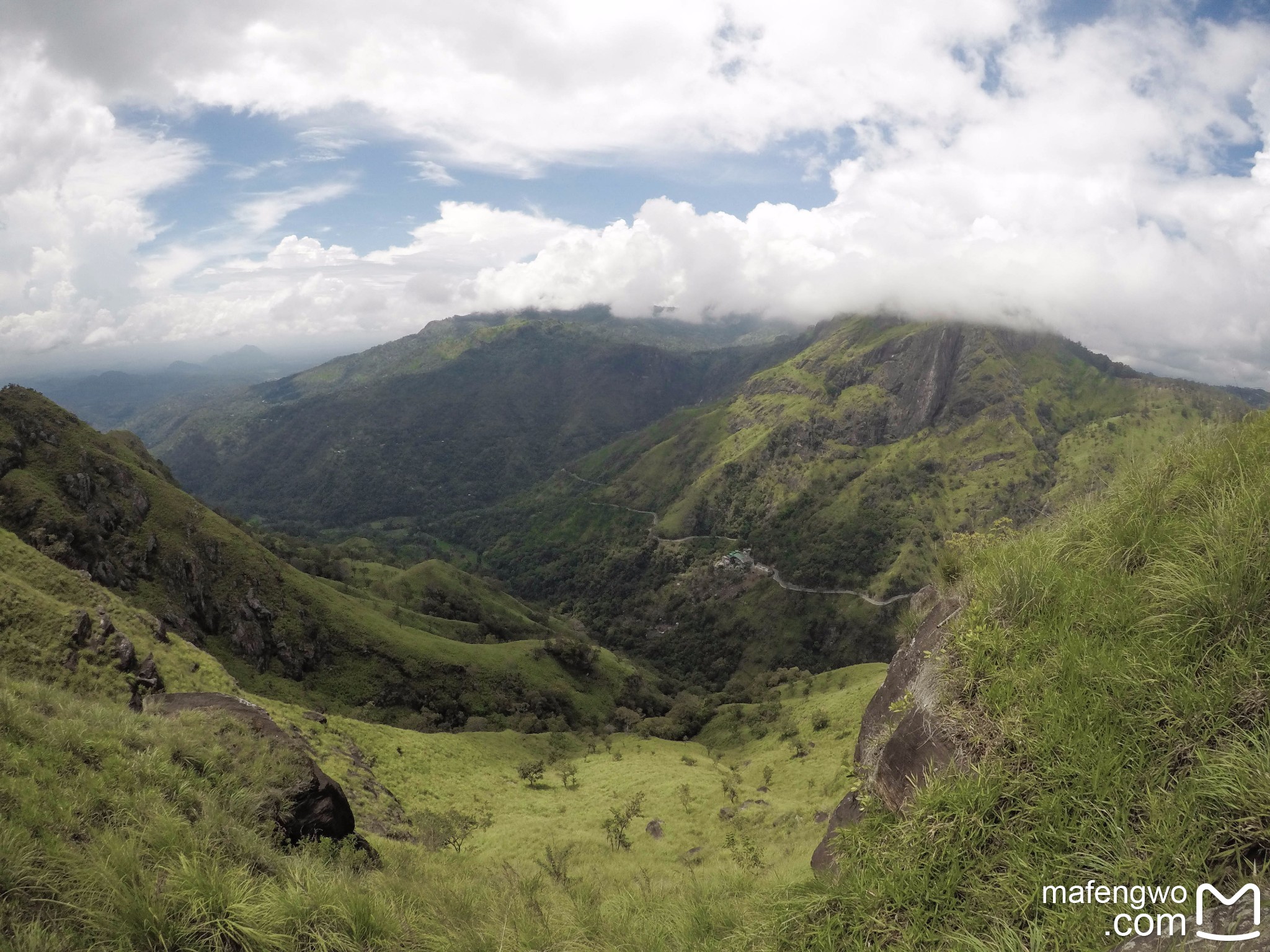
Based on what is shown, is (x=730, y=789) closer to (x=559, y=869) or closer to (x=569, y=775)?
(x=569, y=775)

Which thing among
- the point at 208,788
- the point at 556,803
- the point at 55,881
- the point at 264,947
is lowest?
the point at 556,803

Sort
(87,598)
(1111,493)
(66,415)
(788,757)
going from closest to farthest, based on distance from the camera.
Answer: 1. (1111,493)
2. (87,598)
3. (788,757)
4. (66,415)

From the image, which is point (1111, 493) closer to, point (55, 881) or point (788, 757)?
point (55, 881)

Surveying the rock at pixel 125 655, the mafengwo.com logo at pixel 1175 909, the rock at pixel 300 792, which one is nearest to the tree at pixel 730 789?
the rock at pixel 300 792

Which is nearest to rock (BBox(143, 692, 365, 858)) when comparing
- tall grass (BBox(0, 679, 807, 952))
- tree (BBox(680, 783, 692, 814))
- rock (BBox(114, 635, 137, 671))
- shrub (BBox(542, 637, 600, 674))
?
tall grass (BBox(0, 679, 807, 952))

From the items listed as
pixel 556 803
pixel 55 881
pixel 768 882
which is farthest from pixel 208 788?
pixel 556 803

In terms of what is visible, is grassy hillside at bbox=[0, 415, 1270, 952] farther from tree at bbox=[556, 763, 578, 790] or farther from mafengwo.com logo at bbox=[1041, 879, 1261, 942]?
tree at bbox=[556, 763, 578, 790]
